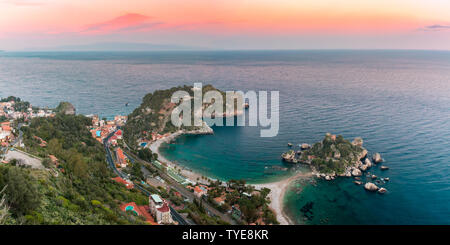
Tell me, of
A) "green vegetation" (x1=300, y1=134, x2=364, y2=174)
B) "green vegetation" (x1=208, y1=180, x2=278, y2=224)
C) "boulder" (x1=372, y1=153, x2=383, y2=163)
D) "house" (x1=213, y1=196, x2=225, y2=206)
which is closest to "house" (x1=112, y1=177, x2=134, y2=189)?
"green vegetation" (x1=208, y1=180, x2=278, y2=224)

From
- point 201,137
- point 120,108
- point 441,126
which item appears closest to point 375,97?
point 441,126

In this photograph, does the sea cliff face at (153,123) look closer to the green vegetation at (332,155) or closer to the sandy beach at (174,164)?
the sandy beach at (174,164)

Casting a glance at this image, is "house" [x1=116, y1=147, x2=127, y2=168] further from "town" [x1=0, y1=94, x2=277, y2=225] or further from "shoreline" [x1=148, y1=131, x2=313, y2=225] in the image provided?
"shoreline" [x1=148, y1=131, x2=313, y2=225]

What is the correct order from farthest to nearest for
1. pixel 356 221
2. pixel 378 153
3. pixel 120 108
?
pixel 120 108 < pixel 378 153 < pixel 356 221

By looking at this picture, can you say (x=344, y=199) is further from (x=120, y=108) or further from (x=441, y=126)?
(x=120, y=108)

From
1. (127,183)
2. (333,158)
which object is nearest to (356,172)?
(333,158)

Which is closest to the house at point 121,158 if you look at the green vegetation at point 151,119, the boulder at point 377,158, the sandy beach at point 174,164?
the green vegetation at point 151,119
